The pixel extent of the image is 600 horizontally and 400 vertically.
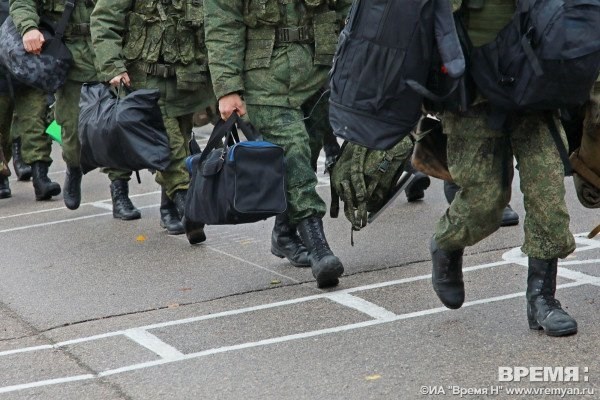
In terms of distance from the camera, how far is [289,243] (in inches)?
272

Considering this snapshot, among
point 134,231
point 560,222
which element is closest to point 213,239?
point 134,231

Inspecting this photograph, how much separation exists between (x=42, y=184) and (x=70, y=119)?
1.26 meters

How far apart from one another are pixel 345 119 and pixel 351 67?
0.22 meters

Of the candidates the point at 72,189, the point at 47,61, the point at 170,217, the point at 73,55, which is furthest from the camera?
the point at 72,189

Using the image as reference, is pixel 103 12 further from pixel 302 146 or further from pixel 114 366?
pixel 114 366

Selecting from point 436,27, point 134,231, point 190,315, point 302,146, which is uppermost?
point 436,27

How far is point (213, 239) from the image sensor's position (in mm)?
7992

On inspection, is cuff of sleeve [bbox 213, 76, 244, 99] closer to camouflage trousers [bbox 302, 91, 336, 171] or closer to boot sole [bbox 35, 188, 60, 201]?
camouflage trousers [bbox 302, 91, 336, 171]

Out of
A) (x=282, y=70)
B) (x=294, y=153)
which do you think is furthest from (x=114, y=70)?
(x=294, y=153)

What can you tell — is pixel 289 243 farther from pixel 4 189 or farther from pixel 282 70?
pixel 4 189

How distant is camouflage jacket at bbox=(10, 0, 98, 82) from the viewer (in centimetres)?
885

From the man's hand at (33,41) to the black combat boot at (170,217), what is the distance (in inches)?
54.1

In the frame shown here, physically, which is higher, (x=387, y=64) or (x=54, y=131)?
(x=387, y=64)

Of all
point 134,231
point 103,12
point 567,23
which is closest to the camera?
point 567,23
